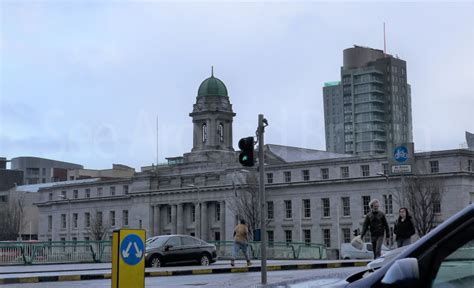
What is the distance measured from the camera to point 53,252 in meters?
34.6

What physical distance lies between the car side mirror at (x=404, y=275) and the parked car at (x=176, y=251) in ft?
81.6

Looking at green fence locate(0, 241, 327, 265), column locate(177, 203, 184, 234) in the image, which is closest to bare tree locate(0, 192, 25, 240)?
column locate(177, 203, 184, 234)

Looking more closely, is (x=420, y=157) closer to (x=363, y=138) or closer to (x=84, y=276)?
(x=84, y=276)

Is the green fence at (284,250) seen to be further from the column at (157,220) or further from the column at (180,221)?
the column at (157,220)

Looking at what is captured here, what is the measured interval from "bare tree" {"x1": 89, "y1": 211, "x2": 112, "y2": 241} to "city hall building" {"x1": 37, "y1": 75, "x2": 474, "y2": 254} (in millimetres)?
273

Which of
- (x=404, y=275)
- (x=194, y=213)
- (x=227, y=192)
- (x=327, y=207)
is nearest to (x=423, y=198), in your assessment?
(x=327, y=207)

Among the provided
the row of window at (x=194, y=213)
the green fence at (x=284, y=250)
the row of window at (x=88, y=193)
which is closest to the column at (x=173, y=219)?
the row of window at (x=194, y=213)

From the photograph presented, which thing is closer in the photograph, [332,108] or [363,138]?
[363,138]

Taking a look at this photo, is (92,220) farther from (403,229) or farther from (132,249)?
(132,249)

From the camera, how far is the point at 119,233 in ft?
30.8

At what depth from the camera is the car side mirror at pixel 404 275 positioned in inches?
143

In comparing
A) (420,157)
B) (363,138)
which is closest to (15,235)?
(420,157)

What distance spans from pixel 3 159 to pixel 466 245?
155 m

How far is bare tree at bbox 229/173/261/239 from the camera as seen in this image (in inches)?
3420
